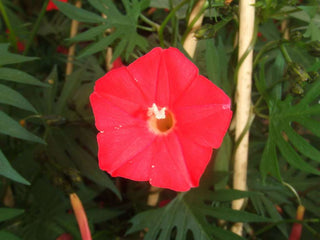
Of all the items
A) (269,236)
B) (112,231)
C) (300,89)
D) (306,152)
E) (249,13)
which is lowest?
(269,236)

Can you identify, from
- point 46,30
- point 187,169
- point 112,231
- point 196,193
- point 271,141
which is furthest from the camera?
point 46,30

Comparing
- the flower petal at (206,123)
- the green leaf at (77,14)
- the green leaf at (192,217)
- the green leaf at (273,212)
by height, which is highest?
the green leaf at (77,14)

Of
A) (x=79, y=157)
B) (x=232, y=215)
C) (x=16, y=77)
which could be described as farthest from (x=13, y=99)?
(x=232, y=215)

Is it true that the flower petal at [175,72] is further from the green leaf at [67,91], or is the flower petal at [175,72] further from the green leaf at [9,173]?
the green leaf at [67,91]

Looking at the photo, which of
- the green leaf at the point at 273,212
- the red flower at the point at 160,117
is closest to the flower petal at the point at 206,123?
the red flower at the point at 160,117

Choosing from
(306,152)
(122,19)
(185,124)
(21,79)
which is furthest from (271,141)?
(21,79)

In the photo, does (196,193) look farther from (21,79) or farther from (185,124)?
(21,79)

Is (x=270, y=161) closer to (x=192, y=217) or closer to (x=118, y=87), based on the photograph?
(x=192, y=217)
